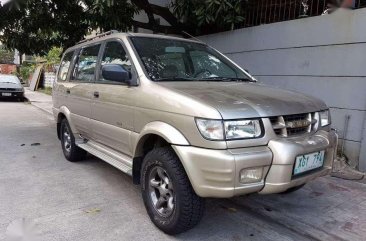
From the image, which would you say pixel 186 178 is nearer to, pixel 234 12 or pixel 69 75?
pixel 69 75

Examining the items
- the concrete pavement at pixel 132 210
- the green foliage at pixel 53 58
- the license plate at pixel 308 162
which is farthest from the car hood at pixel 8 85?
the license plate at pixel 308 162

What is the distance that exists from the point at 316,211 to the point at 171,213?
5.46ft

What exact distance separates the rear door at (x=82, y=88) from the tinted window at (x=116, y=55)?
271 millimetres

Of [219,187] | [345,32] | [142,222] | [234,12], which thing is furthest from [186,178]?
[234,12]

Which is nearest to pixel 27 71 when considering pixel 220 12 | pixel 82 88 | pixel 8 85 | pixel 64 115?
pixel 8 85

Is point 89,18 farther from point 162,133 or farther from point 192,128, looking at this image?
point 192,128

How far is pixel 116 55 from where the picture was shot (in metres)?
4.27

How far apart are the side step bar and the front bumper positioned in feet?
3.36

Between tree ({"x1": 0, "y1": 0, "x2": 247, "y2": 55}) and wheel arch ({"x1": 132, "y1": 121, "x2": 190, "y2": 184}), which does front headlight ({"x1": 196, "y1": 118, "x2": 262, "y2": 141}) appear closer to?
wheel arch ({"x1": 132, "y1": 121, "x2": 190, "y2": 184})

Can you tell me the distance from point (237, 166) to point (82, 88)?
2873 mm

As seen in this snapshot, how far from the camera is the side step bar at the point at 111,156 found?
3920mm

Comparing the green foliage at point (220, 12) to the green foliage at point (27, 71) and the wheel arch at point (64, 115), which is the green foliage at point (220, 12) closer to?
the wheel arch at point (64, 115)

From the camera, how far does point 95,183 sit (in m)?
4.84

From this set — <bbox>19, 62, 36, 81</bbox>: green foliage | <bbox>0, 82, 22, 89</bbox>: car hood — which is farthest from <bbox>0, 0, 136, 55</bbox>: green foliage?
<bbox>19, 62, 36, 81</bbox>: green foliage
